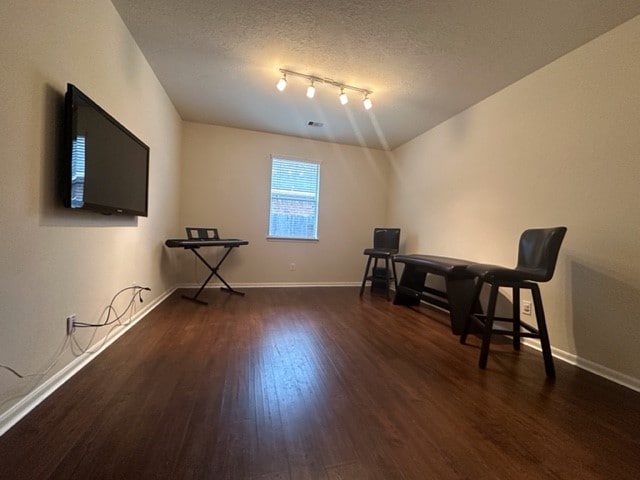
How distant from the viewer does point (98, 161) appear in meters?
1.69

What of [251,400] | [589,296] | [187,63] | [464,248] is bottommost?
[251,400]

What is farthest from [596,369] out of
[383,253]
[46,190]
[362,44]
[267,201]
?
[267,201]

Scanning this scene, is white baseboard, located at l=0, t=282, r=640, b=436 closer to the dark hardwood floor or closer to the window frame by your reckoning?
the dark hardwood floor

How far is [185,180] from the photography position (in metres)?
→ 4.04

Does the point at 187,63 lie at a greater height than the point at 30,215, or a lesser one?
greater

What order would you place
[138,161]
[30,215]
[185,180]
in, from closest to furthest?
[30,215] → [138,161] → [185,180]

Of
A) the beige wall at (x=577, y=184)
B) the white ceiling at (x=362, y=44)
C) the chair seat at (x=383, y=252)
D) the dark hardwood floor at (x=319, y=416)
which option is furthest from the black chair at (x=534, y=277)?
the chair seat at (x=383, y=252)

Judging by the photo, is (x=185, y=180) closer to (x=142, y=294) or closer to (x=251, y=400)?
(x=142, y=294)

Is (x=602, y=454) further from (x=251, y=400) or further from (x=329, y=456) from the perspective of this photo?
(x=251, y=400)

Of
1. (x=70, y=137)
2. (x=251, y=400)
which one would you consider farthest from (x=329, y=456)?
(x=70, y=137)

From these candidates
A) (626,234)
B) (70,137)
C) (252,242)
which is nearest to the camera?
(70,137)

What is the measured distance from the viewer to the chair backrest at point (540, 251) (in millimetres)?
1824

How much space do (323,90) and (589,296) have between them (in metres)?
2.93

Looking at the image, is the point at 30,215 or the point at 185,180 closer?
the point at 30,215
